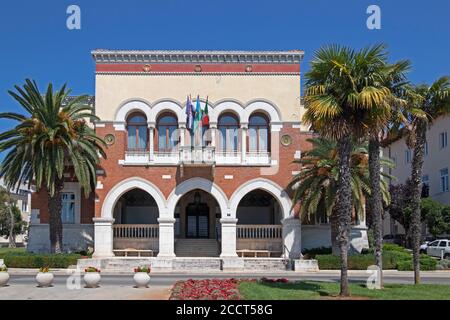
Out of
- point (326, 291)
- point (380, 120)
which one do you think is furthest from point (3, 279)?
point (380, 120)

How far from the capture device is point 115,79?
39906 mm

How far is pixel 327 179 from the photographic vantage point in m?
34.9

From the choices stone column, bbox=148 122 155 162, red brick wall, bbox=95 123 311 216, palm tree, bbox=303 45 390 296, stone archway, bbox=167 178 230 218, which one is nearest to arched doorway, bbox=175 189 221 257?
stone archway, bbox=167 178 230 218

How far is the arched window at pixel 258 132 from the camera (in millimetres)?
40656

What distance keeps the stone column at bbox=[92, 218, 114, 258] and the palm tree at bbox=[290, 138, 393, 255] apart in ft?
38.0

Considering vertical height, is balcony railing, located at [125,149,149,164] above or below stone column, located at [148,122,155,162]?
below

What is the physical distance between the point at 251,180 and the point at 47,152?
12.2 m

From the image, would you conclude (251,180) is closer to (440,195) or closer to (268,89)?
(268,89)

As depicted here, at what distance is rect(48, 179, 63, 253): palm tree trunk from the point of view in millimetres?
37031

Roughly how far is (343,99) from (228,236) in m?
19.3

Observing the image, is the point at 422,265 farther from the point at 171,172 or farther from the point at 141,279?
the point at 141,279

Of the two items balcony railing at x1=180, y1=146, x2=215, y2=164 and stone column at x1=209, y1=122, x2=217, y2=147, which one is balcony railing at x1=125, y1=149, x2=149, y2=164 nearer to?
balcony railing at x1=180, y1=146, x2=215, y2=164
